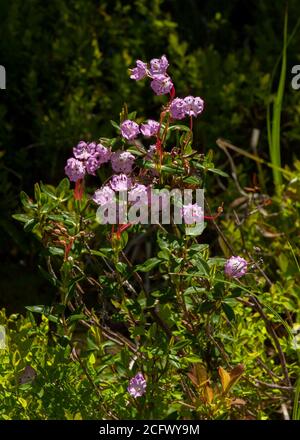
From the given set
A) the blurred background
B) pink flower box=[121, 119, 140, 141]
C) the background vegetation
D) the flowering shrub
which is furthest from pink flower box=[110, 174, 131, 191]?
the blurred background

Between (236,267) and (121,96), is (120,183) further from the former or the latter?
(121,96)

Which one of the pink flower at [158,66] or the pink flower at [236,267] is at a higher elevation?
the pink flower at [158,66]

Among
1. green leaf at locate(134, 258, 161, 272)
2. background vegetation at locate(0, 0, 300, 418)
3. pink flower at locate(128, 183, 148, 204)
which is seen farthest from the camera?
background vegetation at locate(0, 0, 300, 418)

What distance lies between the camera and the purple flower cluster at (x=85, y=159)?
2459 mm

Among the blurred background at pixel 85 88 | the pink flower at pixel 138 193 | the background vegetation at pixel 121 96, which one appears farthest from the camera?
the blurred background at pixel 85 88

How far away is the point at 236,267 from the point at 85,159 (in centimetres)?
49

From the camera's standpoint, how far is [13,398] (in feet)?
8.46

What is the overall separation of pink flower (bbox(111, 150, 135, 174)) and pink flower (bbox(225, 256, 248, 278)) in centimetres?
36

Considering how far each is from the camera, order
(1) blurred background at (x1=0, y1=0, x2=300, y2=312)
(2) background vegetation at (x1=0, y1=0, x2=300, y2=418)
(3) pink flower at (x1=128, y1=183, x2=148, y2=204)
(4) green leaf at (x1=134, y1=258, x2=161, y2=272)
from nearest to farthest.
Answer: (3) pink flower at (x1=128, y1=183, x2=148, y2=204), (4) green leaf at (x1=134, y1=258, x2=161, y2=272), (2) background vegetation at (x1=0, y1=0, x2=300, y2=418), (1) blurred background at (x1=0, y1=0, x2=300, y2=312)

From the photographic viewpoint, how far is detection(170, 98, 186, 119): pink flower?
2.44 meters

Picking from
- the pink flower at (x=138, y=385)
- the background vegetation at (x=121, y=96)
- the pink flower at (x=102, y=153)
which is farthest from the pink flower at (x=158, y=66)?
the background vegetation at (x=121, y=96)

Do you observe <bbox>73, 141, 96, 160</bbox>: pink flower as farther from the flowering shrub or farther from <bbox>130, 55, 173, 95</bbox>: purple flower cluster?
<bbox>130, 55, 173, 95</bbox>: purple flower cluster

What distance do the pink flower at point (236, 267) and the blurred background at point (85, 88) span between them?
1.52 metres

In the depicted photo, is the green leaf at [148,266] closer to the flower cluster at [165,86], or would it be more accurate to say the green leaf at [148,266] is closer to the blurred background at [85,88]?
the flower cluster at [165,86]
